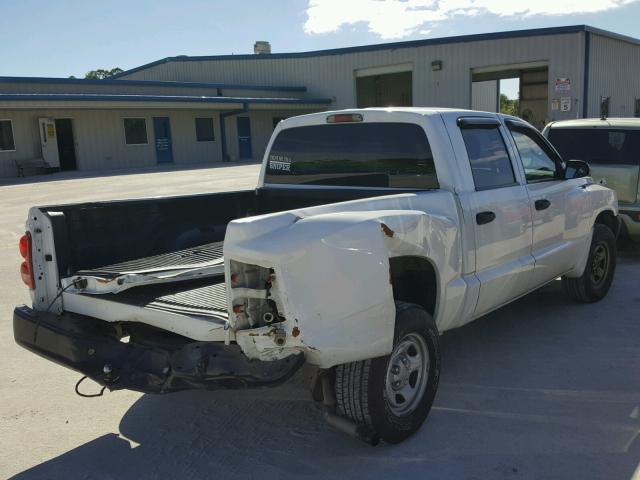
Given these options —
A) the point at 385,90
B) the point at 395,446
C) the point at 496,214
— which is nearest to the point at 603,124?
the point at 496,214

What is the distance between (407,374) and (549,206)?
221 cm

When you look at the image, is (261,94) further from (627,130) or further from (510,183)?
(510,183)

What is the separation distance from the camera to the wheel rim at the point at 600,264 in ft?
19.2

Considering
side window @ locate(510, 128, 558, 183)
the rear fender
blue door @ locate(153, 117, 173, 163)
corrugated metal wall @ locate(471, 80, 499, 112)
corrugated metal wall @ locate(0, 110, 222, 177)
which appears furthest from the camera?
corrugated metal wall @ locate(471, 80, 499, 112)

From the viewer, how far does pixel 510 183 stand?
4488mm

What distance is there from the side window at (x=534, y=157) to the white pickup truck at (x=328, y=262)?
0.02m

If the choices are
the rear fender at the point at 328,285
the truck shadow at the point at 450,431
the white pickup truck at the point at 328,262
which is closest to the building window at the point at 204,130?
the white pickup truck at the point at 328,262

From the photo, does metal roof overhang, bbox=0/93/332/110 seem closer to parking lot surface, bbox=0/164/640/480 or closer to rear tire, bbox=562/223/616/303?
parking lot surface, bbox=0/164/640/480

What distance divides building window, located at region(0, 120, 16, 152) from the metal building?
0.04 meters

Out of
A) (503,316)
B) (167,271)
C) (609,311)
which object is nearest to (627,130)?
(609,311)

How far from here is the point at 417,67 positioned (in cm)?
2834

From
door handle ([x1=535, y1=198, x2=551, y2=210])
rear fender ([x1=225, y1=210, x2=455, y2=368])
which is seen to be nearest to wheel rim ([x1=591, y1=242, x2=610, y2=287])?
door handle ([x1=535, y1=198, x2=551, y2=210])

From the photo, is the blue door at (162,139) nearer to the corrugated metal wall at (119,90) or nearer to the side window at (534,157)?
the corrugated metal wall at (119,90)

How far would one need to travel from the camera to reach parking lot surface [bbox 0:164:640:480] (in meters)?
3.18
